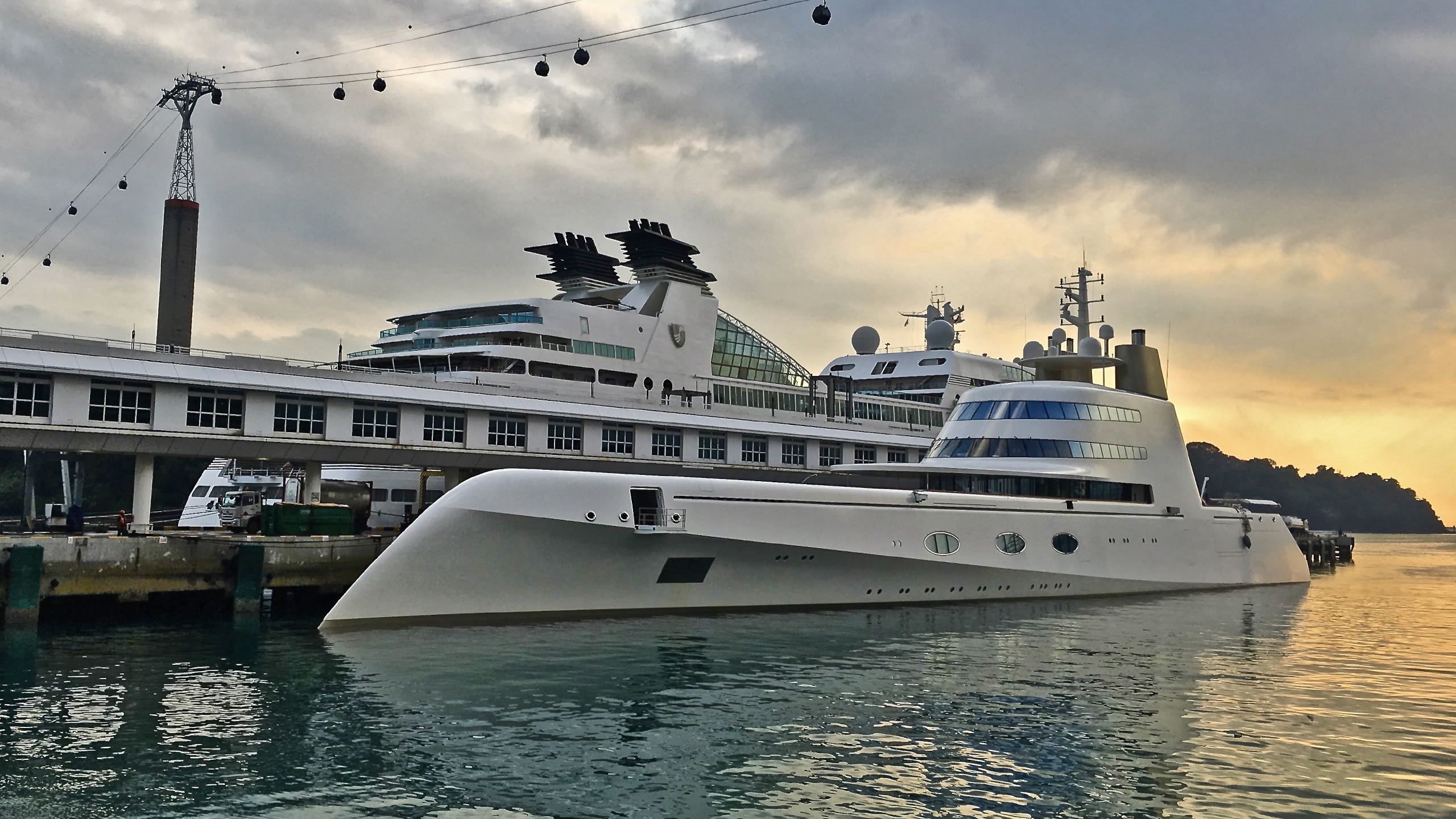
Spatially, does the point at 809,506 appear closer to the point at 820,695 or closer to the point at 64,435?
the point at 820,695

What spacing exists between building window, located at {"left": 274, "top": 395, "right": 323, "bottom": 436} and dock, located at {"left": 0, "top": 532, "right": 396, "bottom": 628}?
4.73 metres

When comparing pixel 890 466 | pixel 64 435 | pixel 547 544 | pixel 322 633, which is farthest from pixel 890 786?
pixel 64 435

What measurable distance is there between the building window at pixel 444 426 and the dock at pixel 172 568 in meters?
7.39

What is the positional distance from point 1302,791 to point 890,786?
17.2 feet

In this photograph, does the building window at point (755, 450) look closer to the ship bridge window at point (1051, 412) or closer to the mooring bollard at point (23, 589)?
the ship bridge window at point (1051, 412)

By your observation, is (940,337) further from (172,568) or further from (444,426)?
(172,568)

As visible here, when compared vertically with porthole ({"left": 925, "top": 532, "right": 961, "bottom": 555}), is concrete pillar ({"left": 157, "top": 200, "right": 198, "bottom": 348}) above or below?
above

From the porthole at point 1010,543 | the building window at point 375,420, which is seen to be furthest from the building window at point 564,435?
the porthole at point 1010,543

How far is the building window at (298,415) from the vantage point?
35375 millimetres

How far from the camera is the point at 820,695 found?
18.0 metres

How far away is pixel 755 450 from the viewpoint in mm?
52156

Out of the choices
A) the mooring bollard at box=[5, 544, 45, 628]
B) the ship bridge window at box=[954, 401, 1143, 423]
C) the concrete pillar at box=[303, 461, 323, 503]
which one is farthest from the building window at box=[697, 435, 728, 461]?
the mooring bollard at box=[5, 544, 45, 628]

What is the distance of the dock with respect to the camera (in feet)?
86.9

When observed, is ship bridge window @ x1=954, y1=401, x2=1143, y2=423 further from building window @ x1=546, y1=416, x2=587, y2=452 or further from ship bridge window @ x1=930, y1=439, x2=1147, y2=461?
building window @ x1=546, y1=416, x2=587, y2=452
